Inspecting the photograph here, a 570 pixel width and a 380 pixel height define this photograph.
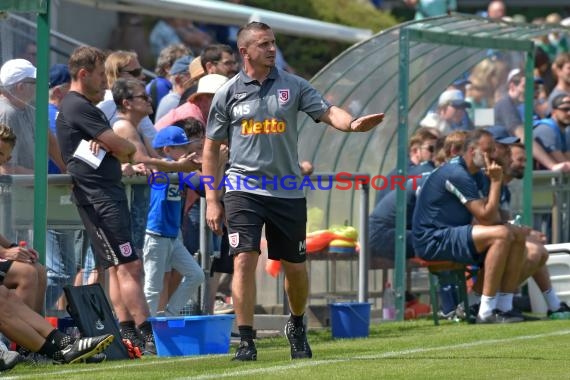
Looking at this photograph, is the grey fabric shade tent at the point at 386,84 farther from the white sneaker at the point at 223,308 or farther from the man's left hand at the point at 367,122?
the man's left hand at the point at 367,122

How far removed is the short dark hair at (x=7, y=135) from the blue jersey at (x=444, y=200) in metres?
4.84

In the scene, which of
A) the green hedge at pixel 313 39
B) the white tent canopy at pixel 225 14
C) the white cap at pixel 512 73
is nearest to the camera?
the white cap at pixel 512 73

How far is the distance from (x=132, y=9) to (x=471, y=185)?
5963 millimetres

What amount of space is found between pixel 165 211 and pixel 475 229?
3.31 meters

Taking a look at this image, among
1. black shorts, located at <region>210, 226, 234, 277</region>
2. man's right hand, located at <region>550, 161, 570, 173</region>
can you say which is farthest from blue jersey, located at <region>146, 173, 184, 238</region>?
man's right hand, located at <region>550, 161, 570, 173</region>

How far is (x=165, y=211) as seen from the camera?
40.9 feet

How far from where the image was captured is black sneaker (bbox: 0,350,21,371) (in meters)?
10.1

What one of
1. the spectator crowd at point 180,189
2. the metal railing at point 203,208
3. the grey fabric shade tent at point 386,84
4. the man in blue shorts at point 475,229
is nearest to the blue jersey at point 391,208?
the spectator crowd at point 180,189

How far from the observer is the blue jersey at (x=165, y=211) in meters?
12.4

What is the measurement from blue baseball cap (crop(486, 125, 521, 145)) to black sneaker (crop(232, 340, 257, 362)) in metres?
5.17

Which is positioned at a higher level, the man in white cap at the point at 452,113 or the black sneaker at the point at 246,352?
the man in white cap at the point at 452,113

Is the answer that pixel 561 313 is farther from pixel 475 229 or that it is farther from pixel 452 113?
pixel 452 113

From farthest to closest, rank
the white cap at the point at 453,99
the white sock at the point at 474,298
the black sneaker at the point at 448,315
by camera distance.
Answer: the white cap at the point at 453,99 → the white sock at the point at 474,298 → the black sneaker at the point at 448,315

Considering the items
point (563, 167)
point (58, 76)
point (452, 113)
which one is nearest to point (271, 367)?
point (58, 76)
